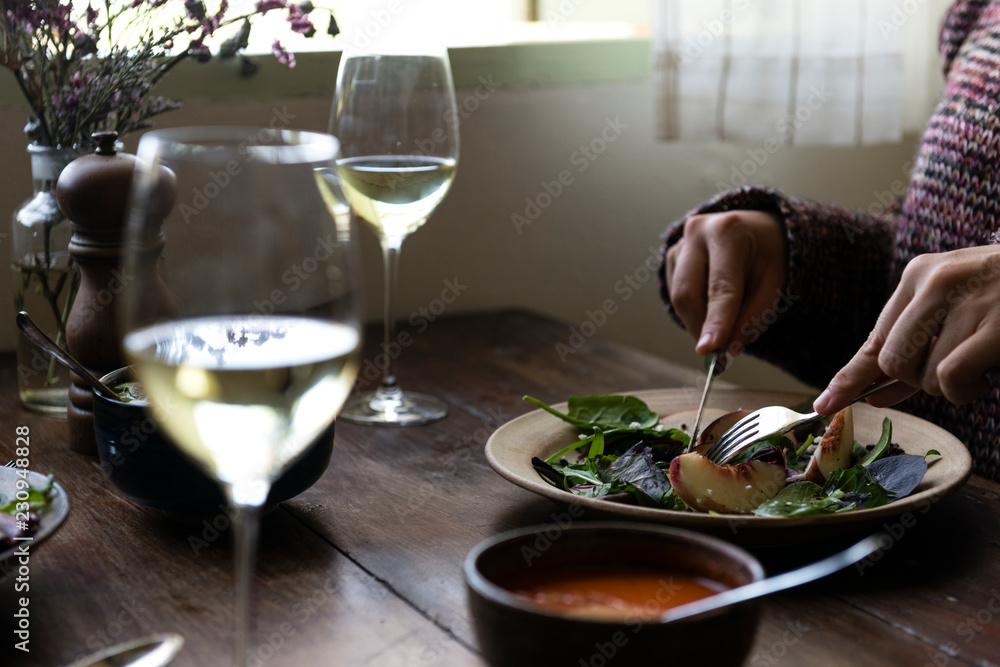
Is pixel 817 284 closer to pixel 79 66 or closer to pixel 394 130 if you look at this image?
pixel 394 130

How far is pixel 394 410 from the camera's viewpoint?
39.9 inches

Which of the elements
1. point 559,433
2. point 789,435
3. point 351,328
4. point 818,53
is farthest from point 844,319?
point 351,328

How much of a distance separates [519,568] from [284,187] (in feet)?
0.74

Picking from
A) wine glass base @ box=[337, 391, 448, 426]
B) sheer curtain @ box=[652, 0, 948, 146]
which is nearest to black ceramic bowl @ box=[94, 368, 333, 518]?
wine glass base @ box=[337, 391, 448, 426]

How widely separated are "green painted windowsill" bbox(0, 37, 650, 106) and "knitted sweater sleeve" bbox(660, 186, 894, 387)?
613 mm

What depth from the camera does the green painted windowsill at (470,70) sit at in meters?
1.35

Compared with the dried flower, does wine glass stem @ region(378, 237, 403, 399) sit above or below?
below

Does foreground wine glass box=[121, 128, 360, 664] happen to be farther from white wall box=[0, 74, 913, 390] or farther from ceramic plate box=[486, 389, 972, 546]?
white wall box=[0, 74, 913, 390]

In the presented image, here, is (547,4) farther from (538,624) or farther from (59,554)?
(538,624)

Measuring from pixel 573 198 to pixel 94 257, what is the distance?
1.06 m

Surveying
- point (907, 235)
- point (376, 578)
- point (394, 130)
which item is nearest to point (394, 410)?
point (394, 130)

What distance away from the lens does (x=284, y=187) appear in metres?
0.40

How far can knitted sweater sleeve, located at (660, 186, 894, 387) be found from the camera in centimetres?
108

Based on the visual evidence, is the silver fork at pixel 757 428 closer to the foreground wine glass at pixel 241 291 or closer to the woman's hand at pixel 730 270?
the woman's hand at pixel 730 270
